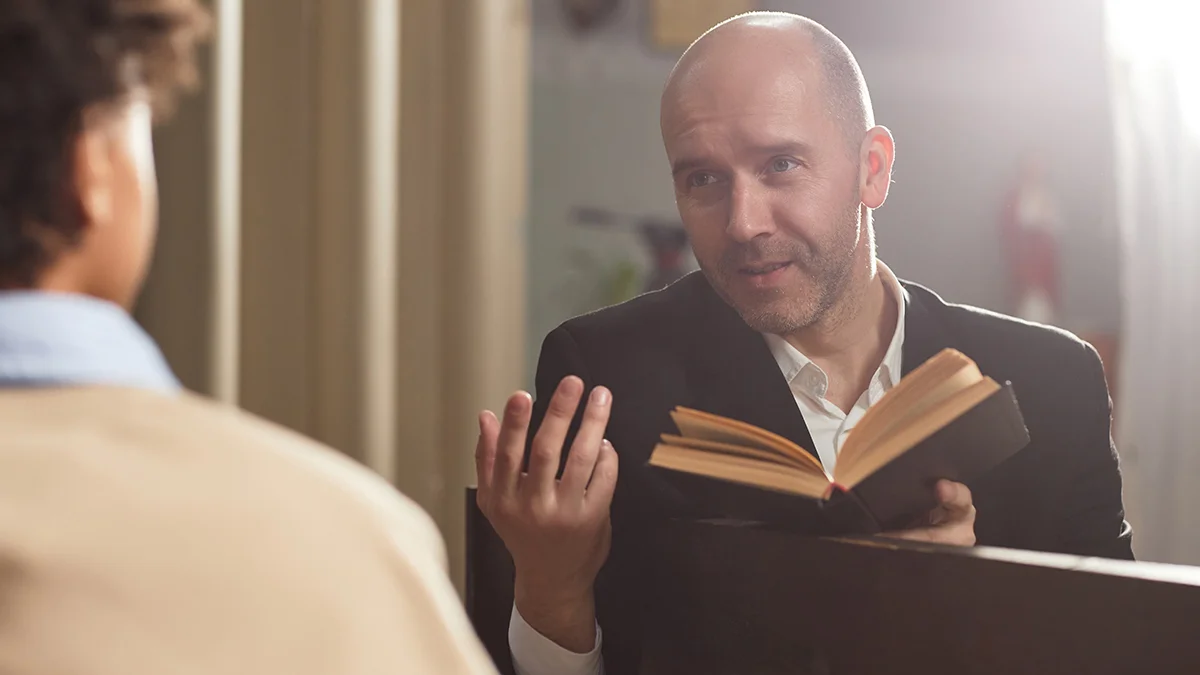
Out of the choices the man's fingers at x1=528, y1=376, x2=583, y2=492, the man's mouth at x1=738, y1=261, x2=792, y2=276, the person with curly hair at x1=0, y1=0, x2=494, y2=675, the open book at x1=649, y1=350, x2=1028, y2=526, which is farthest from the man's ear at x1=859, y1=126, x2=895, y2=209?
the person with curly hair at x1=0, y1=0, x2=494, y2=675

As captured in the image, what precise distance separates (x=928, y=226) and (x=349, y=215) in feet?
2.86

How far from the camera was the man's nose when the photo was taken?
1.11 m

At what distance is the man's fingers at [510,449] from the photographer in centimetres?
111

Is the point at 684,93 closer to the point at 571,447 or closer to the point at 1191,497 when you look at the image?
the point at 571,447

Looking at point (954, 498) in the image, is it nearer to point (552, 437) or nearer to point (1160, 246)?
point (552, 437)

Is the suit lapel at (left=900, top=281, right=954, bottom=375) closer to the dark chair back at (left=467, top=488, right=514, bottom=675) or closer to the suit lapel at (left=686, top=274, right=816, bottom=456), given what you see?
the suit lapel at (left=686, top=274, right=816, bottom=456)

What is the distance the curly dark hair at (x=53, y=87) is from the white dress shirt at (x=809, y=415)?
687 millimetres

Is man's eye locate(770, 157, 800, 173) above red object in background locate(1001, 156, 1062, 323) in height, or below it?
above

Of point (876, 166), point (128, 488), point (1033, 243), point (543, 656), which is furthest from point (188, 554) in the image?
point (1033, 243)

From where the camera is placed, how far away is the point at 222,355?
1.61 metres

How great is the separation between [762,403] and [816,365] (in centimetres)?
7

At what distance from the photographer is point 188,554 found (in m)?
0.53

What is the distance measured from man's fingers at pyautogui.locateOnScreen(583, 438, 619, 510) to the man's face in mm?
198

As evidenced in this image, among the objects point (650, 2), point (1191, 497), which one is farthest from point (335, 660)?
point (1191, 497)
